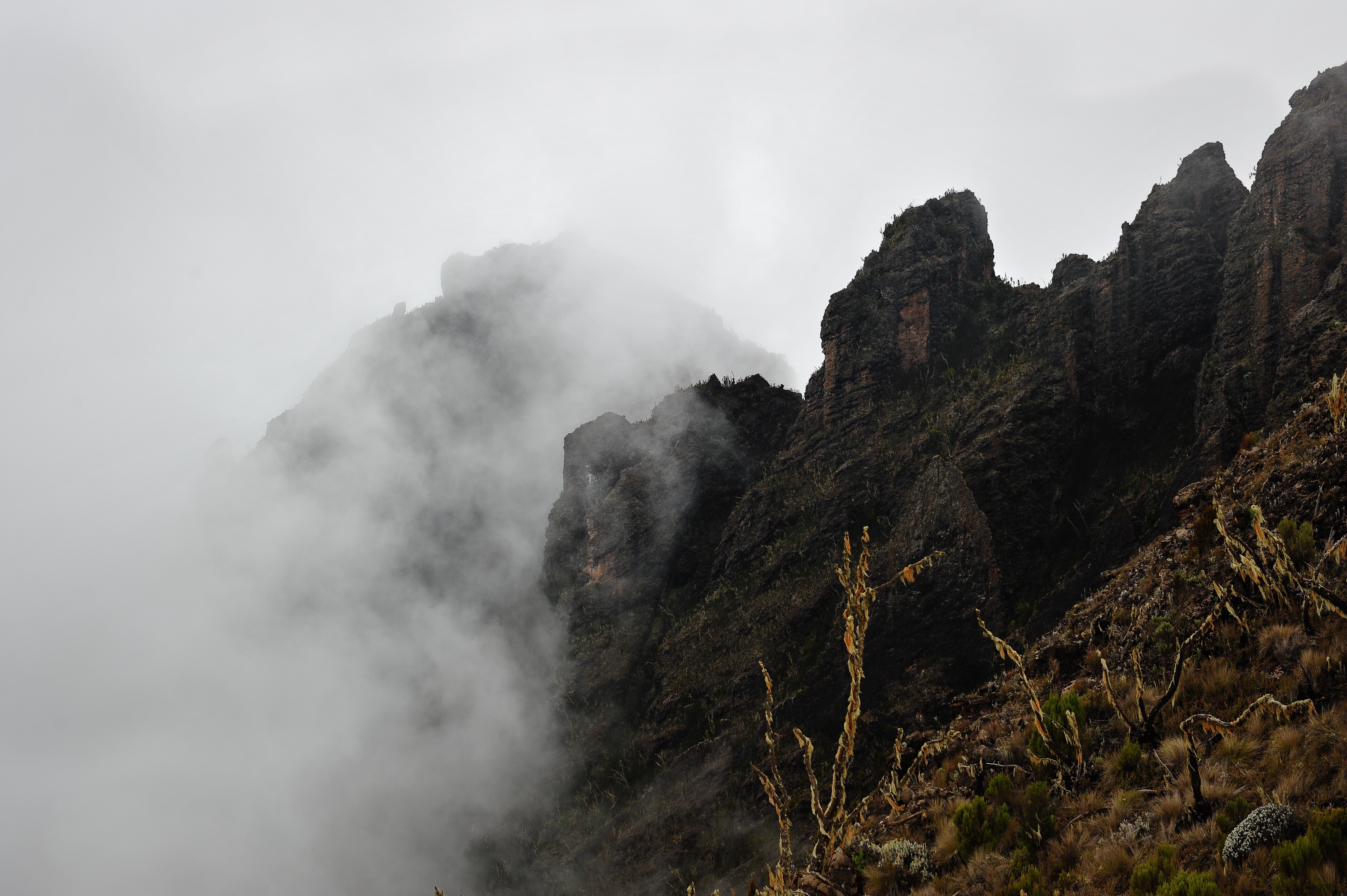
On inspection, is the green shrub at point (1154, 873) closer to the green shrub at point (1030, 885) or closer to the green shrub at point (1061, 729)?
the green shrub at point (1030, 885)

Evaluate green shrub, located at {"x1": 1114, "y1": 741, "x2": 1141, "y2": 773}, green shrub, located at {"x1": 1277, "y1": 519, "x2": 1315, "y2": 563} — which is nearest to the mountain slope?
green shrub, located at {"x1": 1114, "y1": 741, "x2": 1141, "y2": 773}

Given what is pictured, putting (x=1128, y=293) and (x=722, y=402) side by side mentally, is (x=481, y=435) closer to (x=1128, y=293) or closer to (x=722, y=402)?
(x=722, y=402)

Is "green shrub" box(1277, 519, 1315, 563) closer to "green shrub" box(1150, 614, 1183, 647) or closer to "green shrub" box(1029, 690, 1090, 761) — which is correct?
"green shrub" box(1150, 614, 1183, 647)

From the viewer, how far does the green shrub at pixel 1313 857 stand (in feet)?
18.2

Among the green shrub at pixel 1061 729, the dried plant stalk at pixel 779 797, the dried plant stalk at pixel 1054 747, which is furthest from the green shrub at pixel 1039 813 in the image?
the dried plant stalk at pixel 779 797

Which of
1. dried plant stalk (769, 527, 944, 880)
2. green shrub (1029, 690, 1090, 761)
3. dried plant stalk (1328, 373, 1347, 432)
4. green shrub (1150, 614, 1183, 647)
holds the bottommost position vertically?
green shrub (1150, 614, 1183, 647)

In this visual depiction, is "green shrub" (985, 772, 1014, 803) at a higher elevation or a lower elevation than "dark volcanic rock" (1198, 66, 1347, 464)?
lower

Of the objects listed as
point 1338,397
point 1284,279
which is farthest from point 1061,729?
point 1284,279

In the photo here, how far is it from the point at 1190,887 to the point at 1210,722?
3.28 meters

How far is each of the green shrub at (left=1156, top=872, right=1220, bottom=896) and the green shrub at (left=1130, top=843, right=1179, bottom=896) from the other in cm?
38

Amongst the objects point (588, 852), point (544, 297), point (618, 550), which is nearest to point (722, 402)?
point (618, 550)

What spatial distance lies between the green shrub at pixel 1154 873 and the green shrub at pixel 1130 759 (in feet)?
8.20

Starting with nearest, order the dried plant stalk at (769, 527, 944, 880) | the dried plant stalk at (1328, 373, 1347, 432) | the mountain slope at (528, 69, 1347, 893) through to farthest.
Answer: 1. the dried plant stalk at (769, 527, 944, 880)
2. the dried plant stalk at (1328, 373, 1347, 432)
3. the mountain slope at (528, 69, 1347, 893)

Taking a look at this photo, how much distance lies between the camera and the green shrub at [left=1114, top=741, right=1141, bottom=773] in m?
9.30
